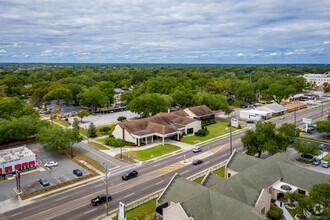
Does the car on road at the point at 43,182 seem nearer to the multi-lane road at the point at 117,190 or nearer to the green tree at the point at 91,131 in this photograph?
the multi-lane road at the point at 117,190

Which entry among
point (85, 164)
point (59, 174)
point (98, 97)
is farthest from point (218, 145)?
point (98, 97)

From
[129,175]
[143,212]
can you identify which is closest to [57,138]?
[129,175]

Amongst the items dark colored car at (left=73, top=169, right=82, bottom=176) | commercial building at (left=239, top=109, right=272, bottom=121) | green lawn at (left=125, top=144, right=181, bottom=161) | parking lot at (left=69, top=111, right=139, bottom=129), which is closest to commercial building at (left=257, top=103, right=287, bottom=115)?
commercial building at (left=239, top=109, right=272, bottom=121)

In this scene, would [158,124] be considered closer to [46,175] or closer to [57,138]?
[57,138]

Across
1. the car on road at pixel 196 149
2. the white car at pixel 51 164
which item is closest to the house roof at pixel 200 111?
the car on road at pixel 196 149

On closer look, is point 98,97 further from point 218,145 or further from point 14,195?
point 14,195

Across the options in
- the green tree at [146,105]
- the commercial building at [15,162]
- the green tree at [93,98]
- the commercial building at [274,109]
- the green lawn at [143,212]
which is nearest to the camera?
the green lawn at [143,212]
